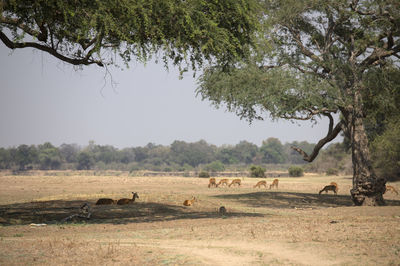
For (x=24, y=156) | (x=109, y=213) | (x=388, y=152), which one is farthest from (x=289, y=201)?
(x=24, y=156)

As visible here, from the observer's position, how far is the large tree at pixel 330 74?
78.9ft

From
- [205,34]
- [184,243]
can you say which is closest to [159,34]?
[205,34]

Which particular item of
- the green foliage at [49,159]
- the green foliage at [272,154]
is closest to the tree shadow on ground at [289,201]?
the green foliage at [49,159]

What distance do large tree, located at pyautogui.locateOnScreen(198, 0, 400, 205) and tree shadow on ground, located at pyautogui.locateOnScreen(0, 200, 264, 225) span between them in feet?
22.8

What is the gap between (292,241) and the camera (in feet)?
36.4

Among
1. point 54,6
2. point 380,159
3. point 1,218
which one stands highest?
point 54,6

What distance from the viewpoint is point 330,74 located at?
84.2 feet

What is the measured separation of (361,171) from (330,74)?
5.42 metres

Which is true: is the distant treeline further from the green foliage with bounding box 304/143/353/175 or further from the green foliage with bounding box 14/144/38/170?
the green foliage with bounding box 304/143/353/175

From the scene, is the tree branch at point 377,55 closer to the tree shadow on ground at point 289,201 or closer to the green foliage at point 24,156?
the tree shadow on ground at point 289,201

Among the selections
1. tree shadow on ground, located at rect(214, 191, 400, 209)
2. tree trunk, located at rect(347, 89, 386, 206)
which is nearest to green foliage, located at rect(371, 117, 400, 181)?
tree shadow on ground, located at rect(214, 191, 400, 209)

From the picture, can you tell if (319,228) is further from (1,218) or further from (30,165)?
(30,165)

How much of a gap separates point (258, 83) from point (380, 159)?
33.7 metres

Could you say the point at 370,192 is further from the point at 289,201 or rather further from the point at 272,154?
the point at 272,154
